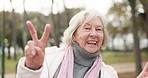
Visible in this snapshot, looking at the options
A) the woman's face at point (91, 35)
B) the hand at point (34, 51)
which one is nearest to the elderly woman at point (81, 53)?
the woman's face at point (91, 35)

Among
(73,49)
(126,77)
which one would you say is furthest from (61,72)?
(126,77)

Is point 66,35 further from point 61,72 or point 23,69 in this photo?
point 23,69

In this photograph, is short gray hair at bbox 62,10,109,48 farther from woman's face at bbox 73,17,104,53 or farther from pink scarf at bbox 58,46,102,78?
pink scarf at bbox 58,46,102,78

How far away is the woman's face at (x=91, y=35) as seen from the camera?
2.88m

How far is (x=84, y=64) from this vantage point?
9.84ft

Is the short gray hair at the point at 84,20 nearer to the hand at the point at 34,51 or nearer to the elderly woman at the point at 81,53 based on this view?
the elderly woman at the point at 81,53

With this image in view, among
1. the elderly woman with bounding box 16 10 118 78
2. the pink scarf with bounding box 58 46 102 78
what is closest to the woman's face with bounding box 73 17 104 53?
the elderly woman with bounding box 16 10 118 78

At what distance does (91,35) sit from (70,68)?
1.01 ft

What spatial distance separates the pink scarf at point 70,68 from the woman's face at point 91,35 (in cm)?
13

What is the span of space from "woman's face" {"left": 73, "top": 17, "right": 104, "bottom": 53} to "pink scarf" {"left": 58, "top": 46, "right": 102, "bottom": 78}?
131mm

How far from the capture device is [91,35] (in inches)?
114

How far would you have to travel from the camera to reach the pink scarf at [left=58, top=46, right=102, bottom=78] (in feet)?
9.45

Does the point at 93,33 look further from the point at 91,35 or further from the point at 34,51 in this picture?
the point at 34,51

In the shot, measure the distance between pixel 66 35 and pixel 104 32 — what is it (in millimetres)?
330
